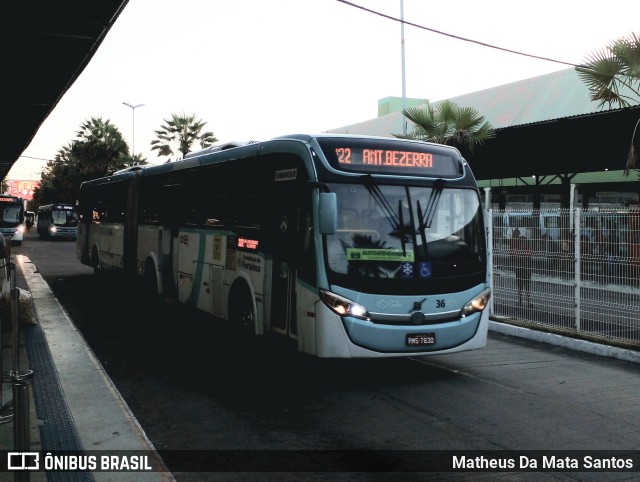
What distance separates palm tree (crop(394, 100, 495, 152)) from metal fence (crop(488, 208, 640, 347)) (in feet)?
25.8

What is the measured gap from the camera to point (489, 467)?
205 inches

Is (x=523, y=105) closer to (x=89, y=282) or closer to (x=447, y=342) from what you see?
(x=89, y=282)

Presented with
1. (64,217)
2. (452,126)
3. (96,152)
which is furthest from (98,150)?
(452,126)

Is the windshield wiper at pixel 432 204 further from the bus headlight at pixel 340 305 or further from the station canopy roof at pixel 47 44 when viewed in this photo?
the station canopy roof at pixel 47 44

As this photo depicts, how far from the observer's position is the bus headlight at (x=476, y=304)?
816 cm

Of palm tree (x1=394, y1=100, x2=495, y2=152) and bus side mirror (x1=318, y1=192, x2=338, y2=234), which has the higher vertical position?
palm tree (x1=394, y1=100, x2=495, y2=152)

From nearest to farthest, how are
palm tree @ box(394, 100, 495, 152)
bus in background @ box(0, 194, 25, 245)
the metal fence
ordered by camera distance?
1. the metal fence
2. palm tree @ box(394, 100, 495, 152)
3. bus in background @ box(0, 194, 25, 245)

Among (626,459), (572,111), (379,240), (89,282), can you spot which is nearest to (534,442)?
(626,459)

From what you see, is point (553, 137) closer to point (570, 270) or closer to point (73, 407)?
point (570, 270)

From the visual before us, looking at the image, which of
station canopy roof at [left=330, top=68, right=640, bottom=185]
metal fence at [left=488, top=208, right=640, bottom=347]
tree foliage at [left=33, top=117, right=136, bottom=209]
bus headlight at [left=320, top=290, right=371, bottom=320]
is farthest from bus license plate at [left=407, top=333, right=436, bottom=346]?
tree foliage at [left=33, top=117, right=136, bottom=209]

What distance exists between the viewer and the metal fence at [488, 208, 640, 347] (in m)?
9.84

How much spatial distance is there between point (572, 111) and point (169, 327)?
53.1ft

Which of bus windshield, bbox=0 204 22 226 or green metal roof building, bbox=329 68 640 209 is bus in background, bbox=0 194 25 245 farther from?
green metal roof building, bbox=329 68 640 209

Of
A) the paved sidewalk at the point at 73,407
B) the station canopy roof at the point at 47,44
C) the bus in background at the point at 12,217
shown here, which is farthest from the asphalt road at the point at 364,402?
the bus in background at the point at 12,217
